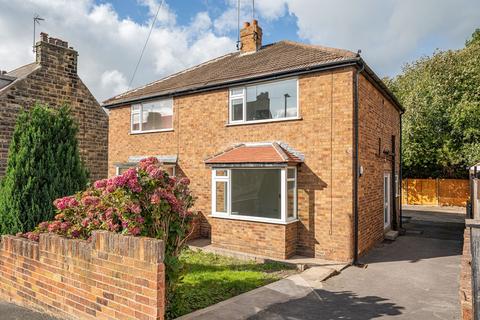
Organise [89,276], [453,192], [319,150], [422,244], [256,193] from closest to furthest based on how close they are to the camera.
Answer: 1. [89,276]
2. [319,150]
3. [422,244]
4. [256,193]
5. [453,192]

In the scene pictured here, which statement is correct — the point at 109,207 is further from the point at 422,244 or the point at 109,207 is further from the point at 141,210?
the point at 422,244

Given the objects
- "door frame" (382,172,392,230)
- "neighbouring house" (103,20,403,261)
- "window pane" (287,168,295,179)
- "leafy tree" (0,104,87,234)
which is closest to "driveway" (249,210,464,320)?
"neighbouring house" (103,20,403,261)

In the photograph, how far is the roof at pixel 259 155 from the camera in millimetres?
9070

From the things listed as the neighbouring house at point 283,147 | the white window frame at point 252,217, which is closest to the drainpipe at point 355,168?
the neighbouring house at point 283,147

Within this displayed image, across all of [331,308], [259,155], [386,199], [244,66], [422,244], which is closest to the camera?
[331,308]

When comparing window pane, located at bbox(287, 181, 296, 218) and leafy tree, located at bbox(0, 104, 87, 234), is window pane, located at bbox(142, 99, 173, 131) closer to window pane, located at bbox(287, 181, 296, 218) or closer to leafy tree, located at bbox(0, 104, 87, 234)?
window pane, located at bbox(287, 181, 296, 218)

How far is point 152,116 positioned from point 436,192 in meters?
21.5

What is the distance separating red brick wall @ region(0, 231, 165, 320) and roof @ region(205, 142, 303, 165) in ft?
18.4

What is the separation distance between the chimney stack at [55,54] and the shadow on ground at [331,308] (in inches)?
412

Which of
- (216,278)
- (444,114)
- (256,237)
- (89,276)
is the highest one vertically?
(444,114)


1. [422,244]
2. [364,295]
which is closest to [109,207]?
[364,295]

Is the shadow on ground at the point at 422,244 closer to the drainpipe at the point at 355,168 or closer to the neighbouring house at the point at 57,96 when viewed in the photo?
the drainpipe at the point at 355,168

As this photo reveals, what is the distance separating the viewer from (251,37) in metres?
13.9

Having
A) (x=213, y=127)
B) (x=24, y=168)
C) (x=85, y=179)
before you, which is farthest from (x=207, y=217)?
(x=24, y=168)
